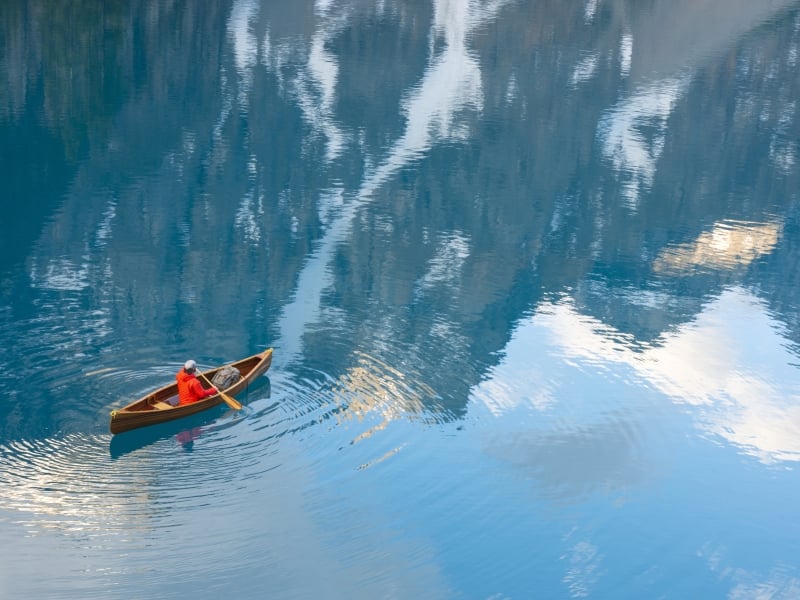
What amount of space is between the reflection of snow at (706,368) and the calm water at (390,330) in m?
0.14

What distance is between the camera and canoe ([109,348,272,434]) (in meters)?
26.7

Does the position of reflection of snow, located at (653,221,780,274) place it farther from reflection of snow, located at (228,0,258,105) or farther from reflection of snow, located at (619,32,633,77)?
reflection of snow, located at (619,32,633,77)

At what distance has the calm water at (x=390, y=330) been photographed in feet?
81.8

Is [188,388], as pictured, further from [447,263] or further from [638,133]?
[638,133]

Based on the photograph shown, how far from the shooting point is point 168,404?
2834cm

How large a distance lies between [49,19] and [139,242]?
47.7 meters

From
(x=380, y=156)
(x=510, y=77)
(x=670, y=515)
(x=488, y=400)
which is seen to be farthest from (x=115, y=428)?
(x=510, y=77)

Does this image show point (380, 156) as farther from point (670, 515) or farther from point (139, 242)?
point (670, 515)

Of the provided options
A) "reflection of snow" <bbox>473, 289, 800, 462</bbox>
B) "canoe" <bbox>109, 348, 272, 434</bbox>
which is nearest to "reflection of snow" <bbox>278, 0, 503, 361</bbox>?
"canoe" <bbox>109, 348, 272, 434</bbox>

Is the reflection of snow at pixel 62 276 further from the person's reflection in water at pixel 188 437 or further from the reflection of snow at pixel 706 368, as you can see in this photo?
the reflection of snow at pixel 706 368

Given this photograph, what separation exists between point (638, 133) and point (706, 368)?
127 ft

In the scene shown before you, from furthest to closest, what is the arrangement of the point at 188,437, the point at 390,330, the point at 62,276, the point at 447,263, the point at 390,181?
1. the point at 390,181
2. the point at 447,263
3. the point at 62,276
4. the point at 390,330
5. the point at 188,437

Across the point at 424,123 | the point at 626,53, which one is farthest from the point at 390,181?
the point at 626,53

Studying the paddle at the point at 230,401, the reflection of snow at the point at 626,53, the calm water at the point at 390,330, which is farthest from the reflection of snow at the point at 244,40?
the paddle at the point at 230,401
